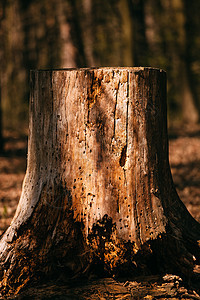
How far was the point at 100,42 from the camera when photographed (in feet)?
72.7

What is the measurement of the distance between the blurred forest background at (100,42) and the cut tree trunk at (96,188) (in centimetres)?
909

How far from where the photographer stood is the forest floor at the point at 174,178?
2830 mm

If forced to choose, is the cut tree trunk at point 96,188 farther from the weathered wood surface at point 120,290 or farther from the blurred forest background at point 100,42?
the blurred forest background at point 100,42

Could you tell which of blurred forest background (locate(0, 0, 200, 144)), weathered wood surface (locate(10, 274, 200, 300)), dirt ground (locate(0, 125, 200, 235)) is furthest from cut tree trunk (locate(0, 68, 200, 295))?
blurred forest background (locate(0, 0, 200, 144))

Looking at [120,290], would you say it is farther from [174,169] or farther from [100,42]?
[100,42]

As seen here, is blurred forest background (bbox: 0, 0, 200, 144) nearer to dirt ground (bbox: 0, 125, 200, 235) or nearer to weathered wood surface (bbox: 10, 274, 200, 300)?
dirt ground (bbox: 0, 125, 200, 235)

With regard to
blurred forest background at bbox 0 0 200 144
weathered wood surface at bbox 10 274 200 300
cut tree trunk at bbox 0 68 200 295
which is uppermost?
blurred forest background at bbox 0 0 200 144

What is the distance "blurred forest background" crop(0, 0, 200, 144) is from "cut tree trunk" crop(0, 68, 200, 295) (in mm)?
9091

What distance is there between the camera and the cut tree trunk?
293 centimetres

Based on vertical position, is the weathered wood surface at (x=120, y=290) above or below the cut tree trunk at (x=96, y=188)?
below

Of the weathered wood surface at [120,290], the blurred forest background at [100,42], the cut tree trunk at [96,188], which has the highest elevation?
the blurred forest background at [100,42]

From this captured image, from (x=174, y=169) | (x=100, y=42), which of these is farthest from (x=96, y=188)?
(x=100, y=42)

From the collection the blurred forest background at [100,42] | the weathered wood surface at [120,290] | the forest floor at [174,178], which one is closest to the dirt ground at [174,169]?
the forest floor at [174,178]

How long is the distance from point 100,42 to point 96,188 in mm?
20207
